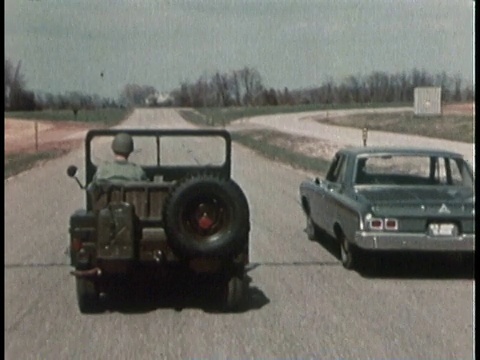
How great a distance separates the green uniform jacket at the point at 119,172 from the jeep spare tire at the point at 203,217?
74 cm

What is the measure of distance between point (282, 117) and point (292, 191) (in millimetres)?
47410

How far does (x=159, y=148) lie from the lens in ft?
28.6

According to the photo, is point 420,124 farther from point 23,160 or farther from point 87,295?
point 87,295

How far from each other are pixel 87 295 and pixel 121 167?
1.07m

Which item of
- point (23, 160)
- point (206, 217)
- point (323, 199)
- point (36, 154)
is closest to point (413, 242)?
point (323, 199)

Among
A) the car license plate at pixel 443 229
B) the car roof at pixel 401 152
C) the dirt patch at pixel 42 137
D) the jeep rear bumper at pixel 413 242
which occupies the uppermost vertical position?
the car roof at pixel 401 152

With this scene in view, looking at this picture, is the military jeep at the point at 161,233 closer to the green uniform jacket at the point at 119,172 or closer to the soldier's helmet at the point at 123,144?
the green uniform jacket at the point at 119,172

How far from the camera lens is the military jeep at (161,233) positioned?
6.93m

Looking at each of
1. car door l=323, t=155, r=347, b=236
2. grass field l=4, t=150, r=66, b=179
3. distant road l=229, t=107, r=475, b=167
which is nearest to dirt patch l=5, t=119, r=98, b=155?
grass field l=4, t=150, r=66, b=179

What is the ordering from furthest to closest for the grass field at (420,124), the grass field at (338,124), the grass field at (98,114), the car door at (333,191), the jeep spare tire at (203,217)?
1. the grass field at (420,124)
2. the grass field at (338,124)
3. the grass field at (98,114)
4. the car door at (333,191)
5. the jeep spare tire at (203,217)

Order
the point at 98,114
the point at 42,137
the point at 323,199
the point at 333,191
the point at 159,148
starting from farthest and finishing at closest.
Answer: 1. the point at 42,137
2. the point at 98,114
3. the point at 323,199
4. the point at 333,191
5. the point at 159,148

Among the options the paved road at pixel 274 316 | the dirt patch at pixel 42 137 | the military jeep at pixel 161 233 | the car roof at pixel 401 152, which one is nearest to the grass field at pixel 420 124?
the dirt patch at pixel 42 137

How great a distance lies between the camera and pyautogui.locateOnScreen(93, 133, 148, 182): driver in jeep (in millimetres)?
7516

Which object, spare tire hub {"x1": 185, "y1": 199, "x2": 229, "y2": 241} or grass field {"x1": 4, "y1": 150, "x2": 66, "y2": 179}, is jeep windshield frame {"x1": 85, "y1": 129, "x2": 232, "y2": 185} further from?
grass field {"x1": 4, "y1": 150, "x2": 66, "y2": 179}
